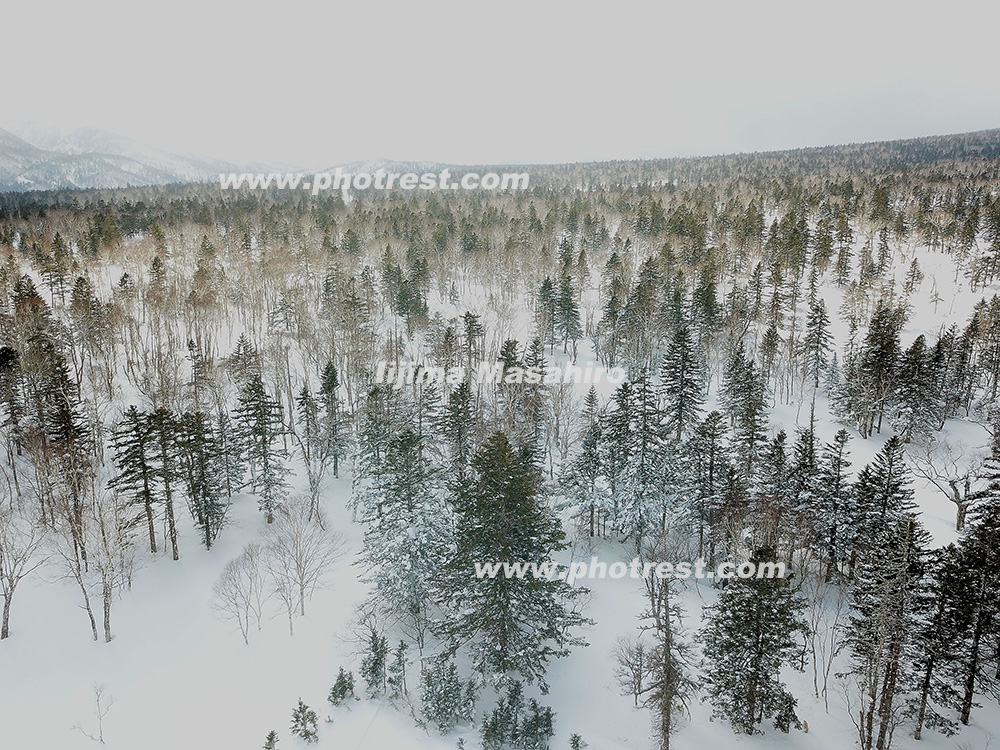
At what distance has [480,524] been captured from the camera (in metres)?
25.4

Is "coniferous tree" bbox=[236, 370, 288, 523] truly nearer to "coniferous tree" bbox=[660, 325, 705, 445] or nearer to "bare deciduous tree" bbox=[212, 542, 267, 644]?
"bare deciduous tree" bbox=[212, 542, 267, 644]

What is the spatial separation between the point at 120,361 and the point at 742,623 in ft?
210

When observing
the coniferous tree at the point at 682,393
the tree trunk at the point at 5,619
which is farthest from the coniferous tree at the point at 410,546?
the coniferous tree at the point at 682,393

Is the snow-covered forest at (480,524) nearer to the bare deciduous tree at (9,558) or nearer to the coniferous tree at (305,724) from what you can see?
the coniferous tree at (305,724)

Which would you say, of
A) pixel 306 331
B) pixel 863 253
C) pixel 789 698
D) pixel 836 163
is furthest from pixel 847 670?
pixel 836 163

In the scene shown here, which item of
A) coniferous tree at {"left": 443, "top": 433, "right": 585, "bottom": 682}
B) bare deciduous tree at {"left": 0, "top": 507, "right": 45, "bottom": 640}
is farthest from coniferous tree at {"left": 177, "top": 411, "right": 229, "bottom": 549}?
coniferous tree at {"left": 443, "top": 433, "right": 585, "bottom": 682}

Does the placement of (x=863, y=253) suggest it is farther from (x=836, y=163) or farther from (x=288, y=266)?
(x=836, y=163)

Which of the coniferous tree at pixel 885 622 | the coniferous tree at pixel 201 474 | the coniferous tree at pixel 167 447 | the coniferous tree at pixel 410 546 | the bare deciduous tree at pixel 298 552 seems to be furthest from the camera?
the coniferous tree at pixel 201 474

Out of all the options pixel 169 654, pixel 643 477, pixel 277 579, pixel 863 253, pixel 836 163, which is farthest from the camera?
pixel 836 163

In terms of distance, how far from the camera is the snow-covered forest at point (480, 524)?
939 inches

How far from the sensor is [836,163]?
19212 cm

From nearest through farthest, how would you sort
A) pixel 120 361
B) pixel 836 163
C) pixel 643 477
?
1. pixel 643 477
2. pixel 120 361
3. pixel 836 163

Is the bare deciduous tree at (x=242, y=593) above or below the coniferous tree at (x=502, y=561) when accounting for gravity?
below

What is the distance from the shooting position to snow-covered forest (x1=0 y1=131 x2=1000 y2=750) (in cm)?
2384
